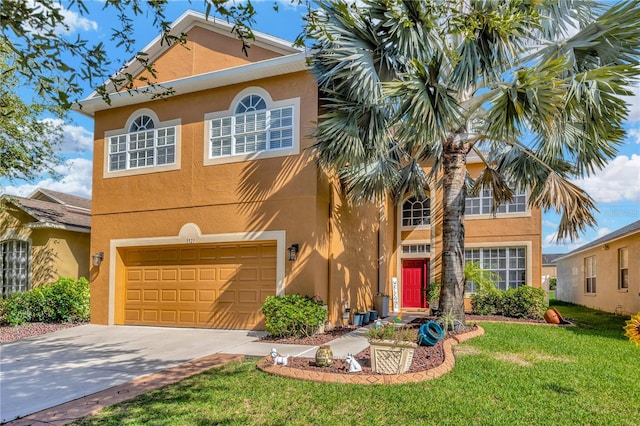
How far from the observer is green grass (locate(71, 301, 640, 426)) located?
5.25m

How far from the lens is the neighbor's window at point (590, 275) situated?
2185 cm

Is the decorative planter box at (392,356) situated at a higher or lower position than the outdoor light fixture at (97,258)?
lower

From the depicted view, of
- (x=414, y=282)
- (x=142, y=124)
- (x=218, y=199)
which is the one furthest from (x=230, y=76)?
(x=414, y=282)

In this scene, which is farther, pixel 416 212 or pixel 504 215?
pixel 416 212

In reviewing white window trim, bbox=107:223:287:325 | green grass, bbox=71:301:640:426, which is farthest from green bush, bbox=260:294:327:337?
green grass, bbox=71:301:640:426

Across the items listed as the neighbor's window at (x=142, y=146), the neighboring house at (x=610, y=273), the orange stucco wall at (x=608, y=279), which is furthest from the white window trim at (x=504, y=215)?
the neighbor's window at (x=142, y=146)

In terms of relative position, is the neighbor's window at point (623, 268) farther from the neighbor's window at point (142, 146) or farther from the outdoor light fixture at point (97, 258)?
the outdoor light fixture at point (97, 258)

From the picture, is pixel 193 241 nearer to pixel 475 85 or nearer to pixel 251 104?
pixel 251 104

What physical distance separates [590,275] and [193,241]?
1982 centimetres

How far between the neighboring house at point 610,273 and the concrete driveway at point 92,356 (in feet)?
44.6

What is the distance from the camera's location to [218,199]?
12297 mm

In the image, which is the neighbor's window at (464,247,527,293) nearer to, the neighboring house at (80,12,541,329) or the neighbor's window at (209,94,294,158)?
the neighboring house at (80,12,541,329)

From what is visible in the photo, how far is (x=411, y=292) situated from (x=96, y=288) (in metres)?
11.3

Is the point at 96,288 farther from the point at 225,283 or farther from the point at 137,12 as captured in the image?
the point at 137,12
